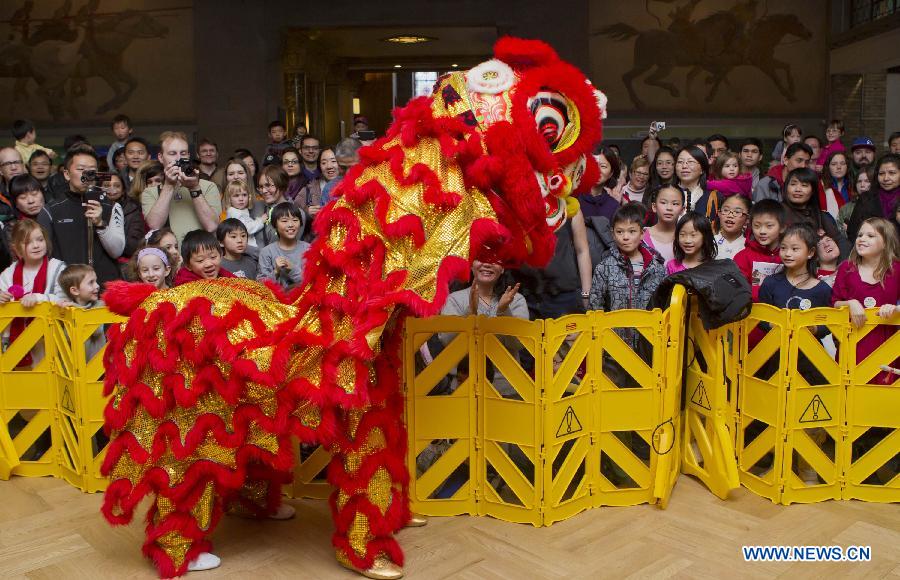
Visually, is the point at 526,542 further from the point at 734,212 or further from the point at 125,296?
the point at 734,212

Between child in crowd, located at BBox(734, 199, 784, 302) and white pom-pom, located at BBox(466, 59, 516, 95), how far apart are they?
86.1 inches

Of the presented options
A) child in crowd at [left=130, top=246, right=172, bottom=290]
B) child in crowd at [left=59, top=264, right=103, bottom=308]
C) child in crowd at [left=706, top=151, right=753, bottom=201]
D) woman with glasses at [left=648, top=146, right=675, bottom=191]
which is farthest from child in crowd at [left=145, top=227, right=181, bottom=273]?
child in crowd at [left=706, top=151, right=753, bottom=201]

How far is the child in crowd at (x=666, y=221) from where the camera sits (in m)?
4.92

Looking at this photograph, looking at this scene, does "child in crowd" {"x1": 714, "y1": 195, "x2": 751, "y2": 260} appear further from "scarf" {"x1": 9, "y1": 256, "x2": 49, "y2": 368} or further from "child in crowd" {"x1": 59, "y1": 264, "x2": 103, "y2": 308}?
"scarf" {"x1": 9, "y1": 256, "x2": 49, "y2": 368}

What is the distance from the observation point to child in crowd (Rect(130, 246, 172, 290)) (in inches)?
170

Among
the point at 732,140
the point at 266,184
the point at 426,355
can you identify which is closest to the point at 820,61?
the point at 732,140

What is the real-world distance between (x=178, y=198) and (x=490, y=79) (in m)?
3.24

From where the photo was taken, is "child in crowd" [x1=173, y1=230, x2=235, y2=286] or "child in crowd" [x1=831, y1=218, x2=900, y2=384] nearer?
"child in crowd" [x1=831, y1=218, x2=900, y2=384]

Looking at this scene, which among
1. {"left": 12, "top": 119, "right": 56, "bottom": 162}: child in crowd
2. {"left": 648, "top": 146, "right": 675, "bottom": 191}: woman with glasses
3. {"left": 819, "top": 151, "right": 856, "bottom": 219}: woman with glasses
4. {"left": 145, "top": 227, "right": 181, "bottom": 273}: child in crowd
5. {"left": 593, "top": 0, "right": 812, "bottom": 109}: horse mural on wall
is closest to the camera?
{"left": 145, "top": 227, "right": 181, "bottom": 273}: child in crowd

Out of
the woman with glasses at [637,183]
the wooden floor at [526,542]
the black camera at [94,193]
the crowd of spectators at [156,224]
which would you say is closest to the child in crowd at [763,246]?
the wooden floor at [526,542]

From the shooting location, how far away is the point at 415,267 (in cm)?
281

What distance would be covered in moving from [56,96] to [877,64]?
13.8 metres

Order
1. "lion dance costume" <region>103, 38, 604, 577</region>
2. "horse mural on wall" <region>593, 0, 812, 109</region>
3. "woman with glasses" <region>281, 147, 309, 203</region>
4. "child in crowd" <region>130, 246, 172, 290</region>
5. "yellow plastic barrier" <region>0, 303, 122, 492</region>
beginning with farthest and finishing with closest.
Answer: "horse mural on wall" <region>593, 0, 812, 109</region>, "woman with glasses" <region>281, 147, 309, 203</region>, "child in crowd" <region>130, 246, 172, 290</region>, "yellow plastic barrier" <region>0, 303, 122, 492</region>, "lion dance costume" <region>103, 38, 604, 577</region>

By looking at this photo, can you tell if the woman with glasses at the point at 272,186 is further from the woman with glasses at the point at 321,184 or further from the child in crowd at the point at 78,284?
the child in crowd at the point at 78,284
